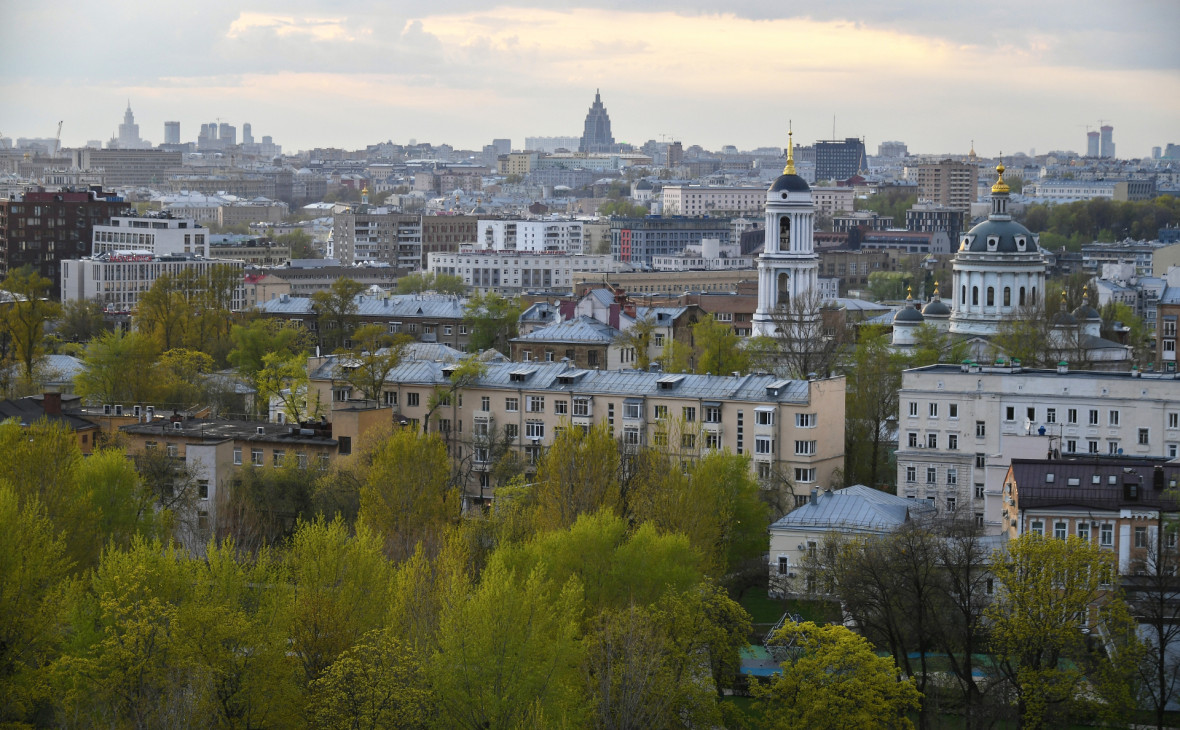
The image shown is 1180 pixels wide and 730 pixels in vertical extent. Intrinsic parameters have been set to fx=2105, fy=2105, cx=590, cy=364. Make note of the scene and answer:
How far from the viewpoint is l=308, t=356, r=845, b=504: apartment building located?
153 ft

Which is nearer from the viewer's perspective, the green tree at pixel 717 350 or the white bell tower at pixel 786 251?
the green tree at pixel 717 350

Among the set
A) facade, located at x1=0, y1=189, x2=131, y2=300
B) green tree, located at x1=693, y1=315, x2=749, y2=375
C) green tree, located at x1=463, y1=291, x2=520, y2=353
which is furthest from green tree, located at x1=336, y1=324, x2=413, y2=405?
facade, located at x1=0, y1=189, x2=131, y2=300

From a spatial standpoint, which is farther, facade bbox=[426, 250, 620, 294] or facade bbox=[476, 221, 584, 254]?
facade bbox=[476, 221, 584, 254]

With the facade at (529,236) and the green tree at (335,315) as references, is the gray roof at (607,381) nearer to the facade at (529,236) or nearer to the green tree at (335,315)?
the green tree at (335,315)

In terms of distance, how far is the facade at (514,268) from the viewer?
114 m

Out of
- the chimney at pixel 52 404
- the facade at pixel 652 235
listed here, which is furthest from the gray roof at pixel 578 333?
the facade at pixel 652 235

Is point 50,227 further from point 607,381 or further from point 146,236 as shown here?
point 607,381

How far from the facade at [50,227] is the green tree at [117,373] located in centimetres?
5100

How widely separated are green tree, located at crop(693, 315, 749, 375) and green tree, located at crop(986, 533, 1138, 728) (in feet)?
87.4

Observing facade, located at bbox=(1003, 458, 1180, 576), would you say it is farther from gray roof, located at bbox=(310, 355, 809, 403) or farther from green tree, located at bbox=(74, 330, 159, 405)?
green tree, located at bbox=(74, 330, 159, 405)

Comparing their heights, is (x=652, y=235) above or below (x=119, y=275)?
above

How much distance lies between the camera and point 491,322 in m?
73.8

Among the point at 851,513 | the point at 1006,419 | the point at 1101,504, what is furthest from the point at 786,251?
the point at 1101,504

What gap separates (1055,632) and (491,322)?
147 ft
